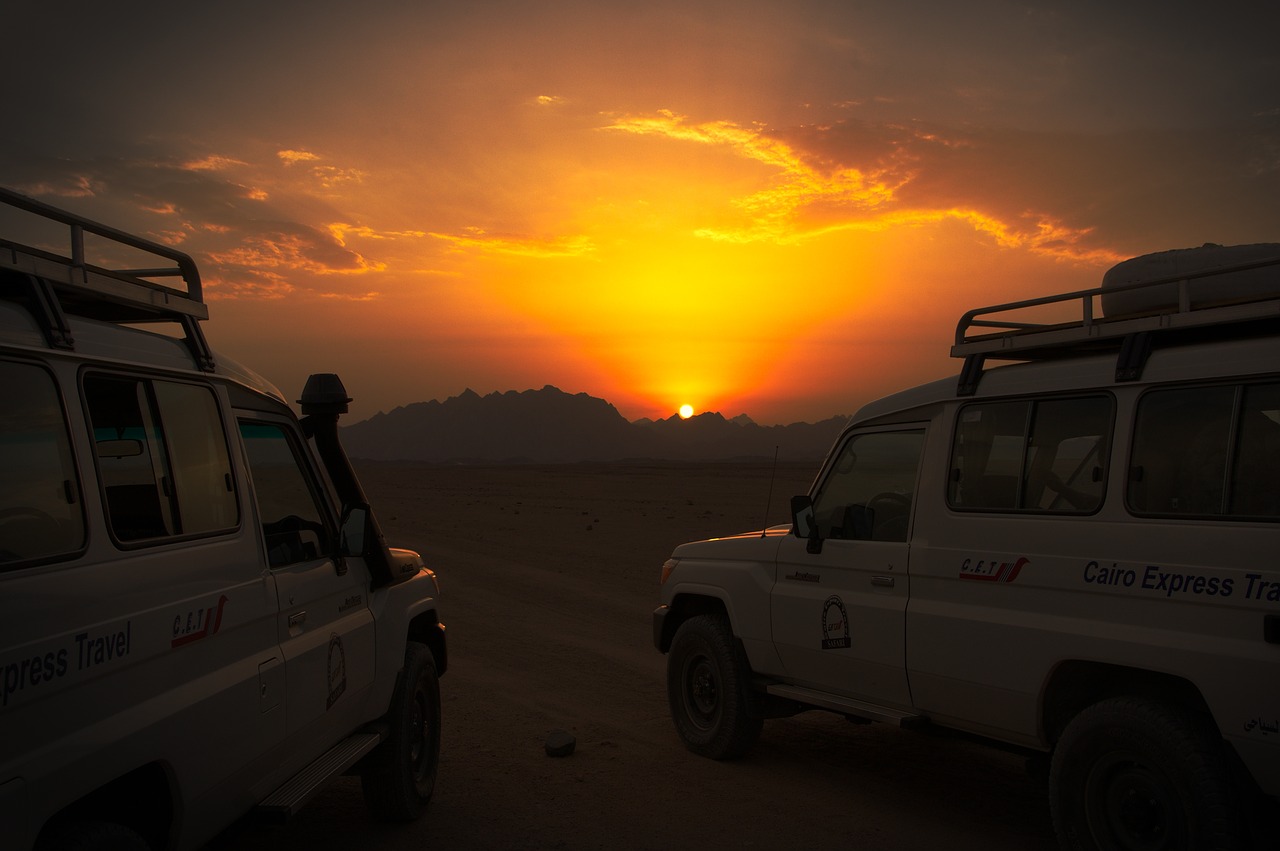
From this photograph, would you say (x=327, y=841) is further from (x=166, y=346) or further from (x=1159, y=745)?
(x=1159, y=745)

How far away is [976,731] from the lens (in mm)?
5520

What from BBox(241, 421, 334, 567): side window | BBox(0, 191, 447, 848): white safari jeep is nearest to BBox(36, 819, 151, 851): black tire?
BBox(0, 191, 447, 848): white safari jeep

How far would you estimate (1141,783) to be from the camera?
4598 millimetres

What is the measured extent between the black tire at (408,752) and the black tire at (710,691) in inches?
78.9

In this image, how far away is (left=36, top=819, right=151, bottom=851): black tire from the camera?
296 cm

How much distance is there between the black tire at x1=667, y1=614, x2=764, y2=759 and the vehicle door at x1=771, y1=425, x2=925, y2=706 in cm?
54

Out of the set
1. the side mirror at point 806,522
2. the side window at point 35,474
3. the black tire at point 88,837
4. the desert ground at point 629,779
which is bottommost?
the desert ground at point 629,779

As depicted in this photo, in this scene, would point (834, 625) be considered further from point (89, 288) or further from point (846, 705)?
point (89, 288)

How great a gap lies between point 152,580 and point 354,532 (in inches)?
70.0

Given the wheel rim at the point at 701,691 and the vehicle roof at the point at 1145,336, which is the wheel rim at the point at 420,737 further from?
the vehicle roof at the point at 1145,336

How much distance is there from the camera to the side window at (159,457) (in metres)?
3.54

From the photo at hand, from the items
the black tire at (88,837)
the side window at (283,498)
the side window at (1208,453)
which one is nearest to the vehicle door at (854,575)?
the side window at (1208,453)

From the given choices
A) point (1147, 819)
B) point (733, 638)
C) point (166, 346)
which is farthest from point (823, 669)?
point (166, 346)

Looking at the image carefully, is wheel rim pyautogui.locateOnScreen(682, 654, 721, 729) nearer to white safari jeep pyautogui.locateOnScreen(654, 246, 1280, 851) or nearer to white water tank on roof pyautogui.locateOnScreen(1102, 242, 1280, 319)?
white safari jeep pyautogui.locateOnScreen(654, 246, 1280, 851)
